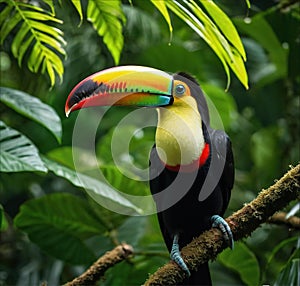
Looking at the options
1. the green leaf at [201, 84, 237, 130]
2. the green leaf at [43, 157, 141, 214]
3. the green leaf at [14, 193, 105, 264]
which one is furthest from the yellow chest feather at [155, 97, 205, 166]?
the green leaf at [201, 84, 237, 130]

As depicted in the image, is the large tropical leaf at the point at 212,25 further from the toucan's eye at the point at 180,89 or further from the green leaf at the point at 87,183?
the green leaf at the point at 87,183

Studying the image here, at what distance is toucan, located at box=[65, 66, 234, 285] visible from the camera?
1.80 m

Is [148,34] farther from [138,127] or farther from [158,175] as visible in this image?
[158,175]

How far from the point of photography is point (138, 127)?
9.70 feet

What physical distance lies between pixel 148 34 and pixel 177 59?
0.19 metres

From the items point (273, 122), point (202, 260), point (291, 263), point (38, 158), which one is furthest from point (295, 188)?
point (273, 122)

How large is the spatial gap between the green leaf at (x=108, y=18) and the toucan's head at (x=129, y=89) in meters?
0.22

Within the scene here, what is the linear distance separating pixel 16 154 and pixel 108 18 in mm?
503

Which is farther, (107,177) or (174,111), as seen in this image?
(107,177)

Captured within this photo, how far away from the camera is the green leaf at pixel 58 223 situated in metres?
2.18

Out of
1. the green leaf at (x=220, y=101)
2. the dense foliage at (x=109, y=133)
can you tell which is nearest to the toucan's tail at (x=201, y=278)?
the dense foliage at (x=109, y=133)

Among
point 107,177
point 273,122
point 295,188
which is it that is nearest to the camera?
point 295,188

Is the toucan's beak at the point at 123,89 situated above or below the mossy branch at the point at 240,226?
above

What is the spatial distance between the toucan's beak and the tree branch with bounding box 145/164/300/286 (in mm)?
466
